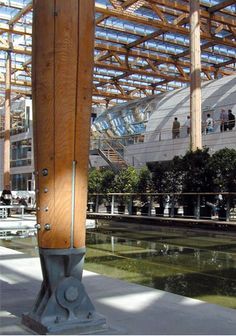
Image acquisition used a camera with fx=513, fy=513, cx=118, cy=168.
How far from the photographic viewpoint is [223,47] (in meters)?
39.1

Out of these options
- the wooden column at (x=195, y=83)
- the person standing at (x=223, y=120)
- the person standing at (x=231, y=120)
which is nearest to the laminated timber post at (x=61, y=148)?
the wooden column at (x=195, y=83)

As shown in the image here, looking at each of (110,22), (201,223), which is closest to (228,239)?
(201,223)

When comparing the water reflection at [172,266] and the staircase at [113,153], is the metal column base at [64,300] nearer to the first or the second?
the water reflection at [172,266]

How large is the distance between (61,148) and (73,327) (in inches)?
54.9

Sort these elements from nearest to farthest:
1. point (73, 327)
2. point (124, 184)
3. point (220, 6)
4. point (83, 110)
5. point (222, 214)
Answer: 1. point (73, 327)
2. point (83, 110)
3. point (222, 214)
4. point (124, 184)
5. point (220, 6)

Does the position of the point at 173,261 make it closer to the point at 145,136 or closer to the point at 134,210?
the point at 134,210

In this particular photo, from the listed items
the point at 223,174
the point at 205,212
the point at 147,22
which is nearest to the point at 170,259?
the point at 205,212

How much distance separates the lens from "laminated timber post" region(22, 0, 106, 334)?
405 cm

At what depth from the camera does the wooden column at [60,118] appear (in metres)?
4.11

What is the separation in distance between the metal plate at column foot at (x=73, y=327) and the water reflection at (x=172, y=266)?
3.00 meters

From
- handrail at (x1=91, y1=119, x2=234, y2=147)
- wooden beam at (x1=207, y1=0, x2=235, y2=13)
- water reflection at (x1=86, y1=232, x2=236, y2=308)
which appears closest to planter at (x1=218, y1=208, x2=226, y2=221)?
water reflection at (x1=86, y1=232, x2=236, y2=308)

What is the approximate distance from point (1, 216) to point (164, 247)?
8.30 meters

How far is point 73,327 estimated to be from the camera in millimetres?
3920

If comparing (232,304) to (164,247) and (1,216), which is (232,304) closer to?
(164,247)
